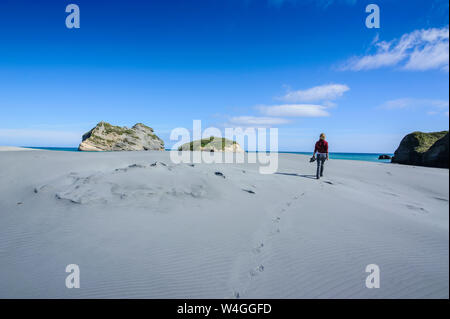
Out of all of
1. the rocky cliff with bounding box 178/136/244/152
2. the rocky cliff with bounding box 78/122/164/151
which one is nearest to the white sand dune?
the rocky cliff with bounding box 178/136/244/152

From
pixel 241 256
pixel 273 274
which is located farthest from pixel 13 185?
pixel 273 274

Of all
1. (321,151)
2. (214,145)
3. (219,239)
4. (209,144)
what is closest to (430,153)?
(321,151)

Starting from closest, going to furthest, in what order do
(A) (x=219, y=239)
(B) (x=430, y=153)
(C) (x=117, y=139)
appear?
(A) (x=219, y=239) < (B) (x=430, y=153) < (C) (x=117, y=139)

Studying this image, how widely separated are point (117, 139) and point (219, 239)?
168ft

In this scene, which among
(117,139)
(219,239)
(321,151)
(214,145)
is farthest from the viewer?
(117,139)

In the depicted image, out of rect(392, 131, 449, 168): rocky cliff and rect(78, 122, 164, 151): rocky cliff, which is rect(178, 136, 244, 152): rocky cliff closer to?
rect(392, 131, 449, 168): rocky cliff

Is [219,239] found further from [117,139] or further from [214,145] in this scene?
[117,139]

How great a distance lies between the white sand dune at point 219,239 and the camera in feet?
8.69

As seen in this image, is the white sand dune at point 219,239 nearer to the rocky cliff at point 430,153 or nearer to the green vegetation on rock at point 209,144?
the rocky cliff at point 430,153

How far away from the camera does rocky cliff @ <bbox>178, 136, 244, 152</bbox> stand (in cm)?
2527

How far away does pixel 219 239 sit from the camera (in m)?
3.87
